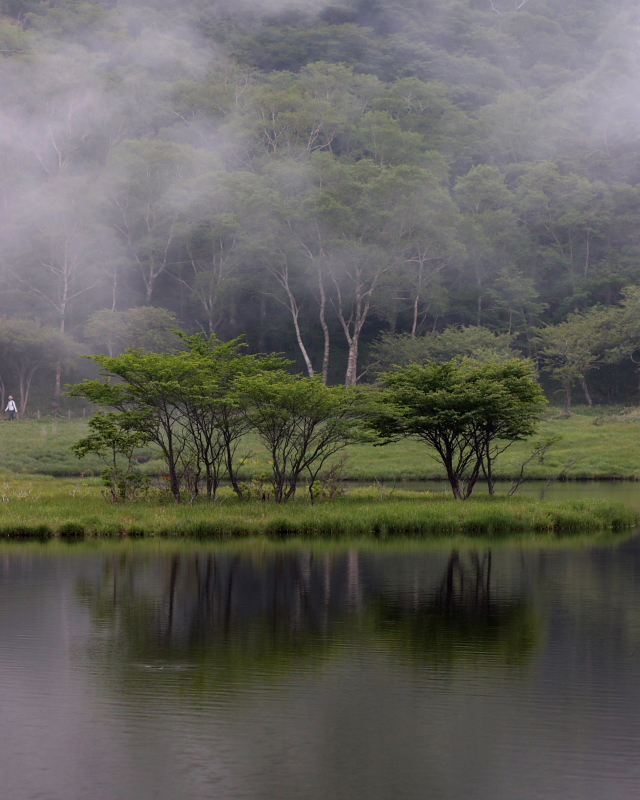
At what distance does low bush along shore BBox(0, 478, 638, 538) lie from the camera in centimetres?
2359

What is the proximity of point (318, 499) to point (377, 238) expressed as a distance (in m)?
41.1

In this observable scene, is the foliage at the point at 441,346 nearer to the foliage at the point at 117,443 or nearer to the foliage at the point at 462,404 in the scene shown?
the foliage at the point at 462,404

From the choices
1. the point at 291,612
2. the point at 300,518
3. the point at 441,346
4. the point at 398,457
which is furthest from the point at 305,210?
the point at 291,612

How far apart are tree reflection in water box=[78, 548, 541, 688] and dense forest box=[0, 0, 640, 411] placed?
138 ft

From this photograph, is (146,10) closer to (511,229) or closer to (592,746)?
(511,229)

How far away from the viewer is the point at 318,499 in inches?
1128

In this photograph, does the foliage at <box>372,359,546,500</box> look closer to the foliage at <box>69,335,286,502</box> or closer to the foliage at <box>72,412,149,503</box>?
the foliage at <box>69,335,286,502</box>

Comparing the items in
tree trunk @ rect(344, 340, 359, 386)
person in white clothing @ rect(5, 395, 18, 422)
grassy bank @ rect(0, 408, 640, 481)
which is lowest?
grassy bank @ rect(0, 408, 640, 481)

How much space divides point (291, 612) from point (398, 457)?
103ft

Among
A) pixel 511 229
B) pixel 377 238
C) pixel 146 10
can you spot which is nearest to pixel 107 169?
pixel 377 238

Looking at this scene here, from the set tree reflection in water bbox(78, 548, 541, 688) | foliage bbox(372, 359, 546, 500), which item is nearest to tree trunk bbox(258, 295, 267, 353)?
foliage bbox(372, 359, 546, 500)

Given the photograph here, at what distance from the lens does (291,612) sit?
14.6 meters

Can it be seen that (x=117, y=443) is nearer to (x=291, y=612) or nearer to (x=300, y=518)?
(x=300, y=518)

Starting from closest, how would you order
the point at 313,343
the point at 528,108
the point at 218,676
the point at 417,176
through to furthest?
1. the point at 218,676
2. the point at 417,176
3. the point at 313,343
4. the point at 528,108
